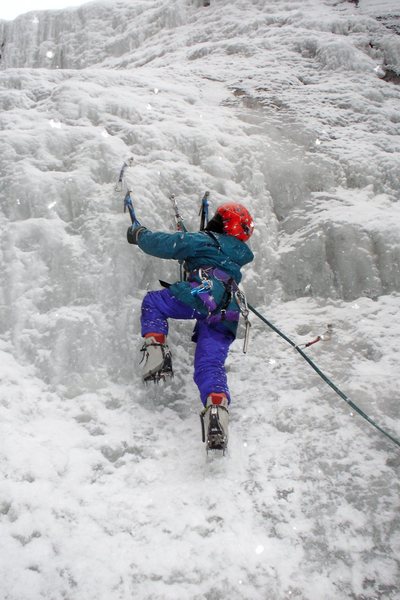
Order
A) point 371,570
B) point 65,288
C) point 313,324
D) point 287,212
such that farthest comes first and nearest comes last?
1. point 287,212
2. point 313,324
3. point 65,288
4. point 371,570

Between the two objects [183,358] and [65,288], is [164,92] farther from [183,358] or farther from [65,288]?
[183,358]

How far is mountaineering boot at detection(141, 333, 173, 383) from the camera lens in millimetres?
3811

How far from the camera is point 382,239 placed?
5113mm

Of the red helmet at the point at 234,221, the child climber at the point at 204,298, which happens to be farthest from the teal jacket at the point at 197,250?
the red helmet at the point at 234,221

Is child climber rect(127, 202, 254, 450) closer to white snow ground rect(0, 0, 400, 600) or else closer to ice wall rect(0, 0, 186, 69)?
white snow ground rect(0, 0, 400, 600)

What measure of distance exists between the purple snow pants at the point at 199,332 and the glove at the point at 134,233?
1.93 ft

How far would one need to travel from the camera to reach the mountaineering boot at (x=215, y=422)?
10.9 ft

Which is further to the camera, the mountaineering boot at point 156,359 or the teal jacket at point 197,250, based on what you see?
the teal jacket at point 197,250

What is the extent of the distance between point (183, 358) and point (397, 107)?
5749mm

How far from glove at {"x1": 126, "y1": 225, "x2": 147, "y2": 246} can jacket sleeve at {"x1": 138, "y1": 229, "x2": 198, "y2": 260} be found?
13 centimetres

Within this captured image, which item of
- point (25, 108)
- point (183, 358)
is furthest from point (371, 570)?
point (25, 108)

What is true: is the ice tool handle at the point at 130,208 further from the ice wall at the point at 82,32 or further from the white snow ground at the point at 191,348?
the ice wall at the point at 82,32

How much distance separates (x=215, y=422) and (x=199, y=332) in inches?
40.4

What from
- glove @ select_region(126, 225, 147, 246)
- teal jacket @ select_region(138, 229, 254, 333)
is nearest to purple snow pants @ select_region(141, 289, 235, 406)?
teal jacket @ select_region(138, 229, 254, 333)
